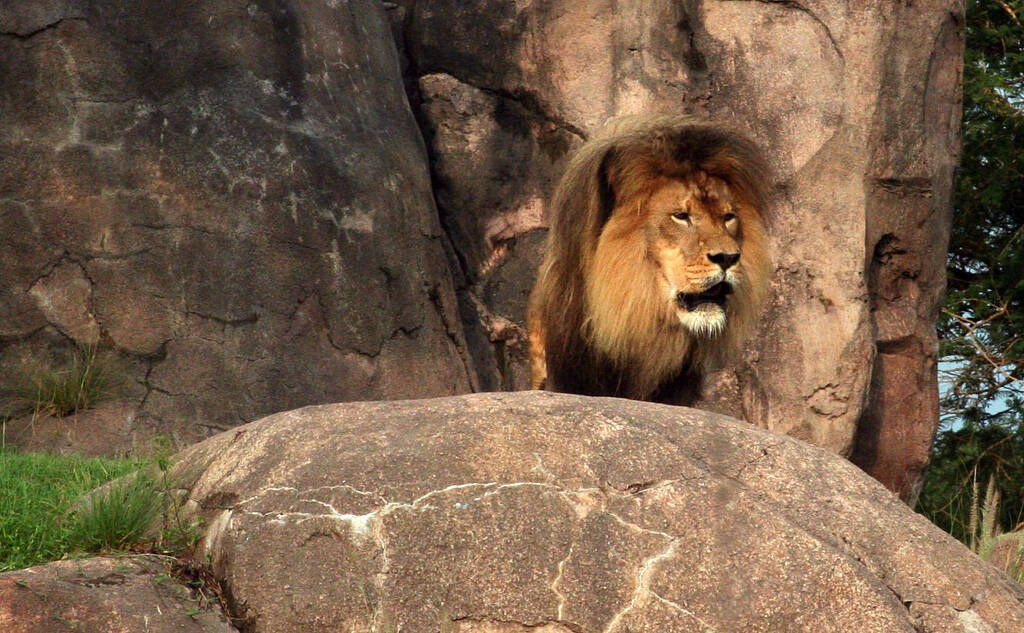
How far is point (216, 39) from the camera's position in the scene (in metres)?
7.04

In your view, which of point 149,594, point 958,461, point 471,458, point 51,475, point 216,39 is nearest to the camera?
point 149,594

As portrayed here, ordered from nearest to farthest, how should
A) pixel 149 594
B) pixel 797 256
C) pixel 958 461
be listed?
1. pixel 149 594
2. pixel 797 256
3. pixel 958 461

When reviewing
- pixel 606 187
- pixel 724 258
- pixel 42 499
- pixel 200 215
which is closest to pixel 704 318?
pixel 724 258

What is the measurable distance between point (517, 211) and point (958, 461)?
4.47 meters

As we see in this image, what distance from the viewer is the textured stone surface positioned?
3314 millimetres

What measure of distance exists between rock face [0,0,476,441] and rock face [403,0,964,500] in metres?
0.85

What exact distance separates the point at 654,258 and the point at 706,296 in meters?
0.29

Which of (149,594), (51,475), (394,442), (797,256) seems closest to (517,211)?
(797,256)

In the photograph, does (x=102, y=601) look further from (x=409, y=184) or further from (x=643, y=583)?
(x=409, y=184)

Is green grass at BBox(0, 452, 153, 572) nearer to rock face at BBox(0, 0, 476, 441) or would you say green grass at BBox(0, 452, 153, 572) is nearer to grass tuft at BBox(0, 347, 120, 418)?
grass tuft at BBox(0, 347, 120, 418)

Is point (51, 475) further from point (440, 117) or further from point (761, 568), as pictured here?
point (440, 117)

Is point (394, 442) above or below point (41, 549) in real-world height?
above

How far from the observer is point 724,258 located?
5.79m

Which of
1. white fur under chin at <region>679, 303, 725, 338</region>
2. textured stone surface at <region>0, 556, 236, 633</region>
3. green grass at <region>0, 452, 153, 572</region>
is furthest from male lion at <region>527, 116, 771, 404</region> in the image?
textured stone surface at <region>0, 556, 236, 633</region>
